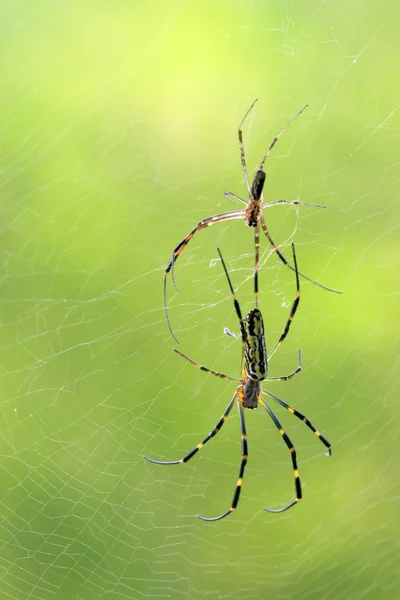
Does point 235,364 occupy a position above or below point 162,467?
above

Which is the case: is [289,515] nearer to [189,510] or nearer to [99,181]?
[189,510]

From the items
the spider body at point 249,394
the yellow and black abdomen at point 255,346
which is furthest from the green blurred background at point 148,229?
the yellow and black abdomen at point 255,346

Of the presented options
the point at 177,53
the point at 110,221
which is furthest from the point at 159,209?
the point at 177,53

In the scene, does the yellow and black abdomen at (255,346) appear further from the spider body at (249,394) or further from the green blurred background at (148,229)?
the green blurred background at (148,229)

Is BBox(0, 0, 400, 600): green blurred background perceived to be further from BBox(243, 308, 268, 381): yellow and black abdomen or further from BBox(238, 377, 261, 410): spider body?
BBox(243, 308, 268, 381): yellow and black abdomen

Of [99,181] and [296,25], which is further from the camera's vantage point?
[99,181]

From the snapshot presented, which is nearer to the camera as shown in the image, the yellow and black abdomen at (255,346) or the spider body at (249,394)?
the yellow and black abdomen at (255,346)
